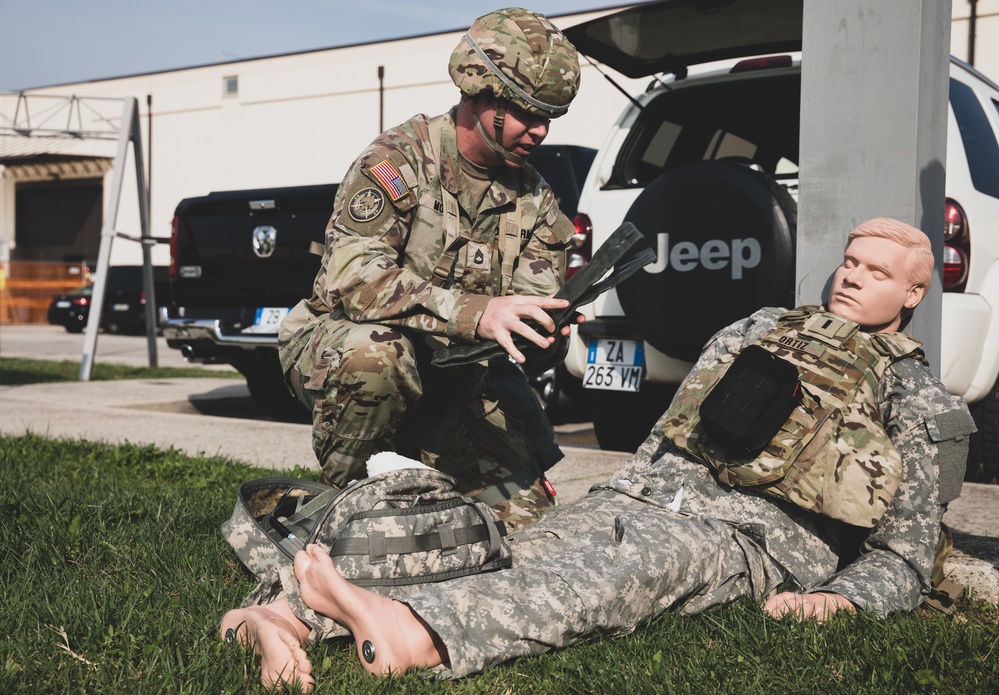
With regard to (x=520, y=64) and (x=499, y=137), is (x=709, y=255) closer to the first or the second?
(x=499, y=137)

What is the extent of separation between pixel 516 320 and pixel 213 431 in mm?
3570

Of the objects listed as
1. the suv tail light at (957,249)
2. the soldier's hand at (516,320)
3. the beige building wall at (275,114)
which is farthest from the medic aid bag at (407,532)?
the beige building wall at (275,114)

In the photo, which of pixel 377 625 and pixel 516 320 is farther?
pixel 516 320

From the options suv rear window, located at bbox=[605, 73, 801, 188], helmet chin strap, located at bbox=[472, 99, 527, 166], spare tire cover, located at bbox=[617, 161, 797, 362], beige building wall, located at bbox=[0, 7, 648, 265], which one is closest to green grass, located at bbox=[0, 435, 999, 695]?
helmet chin strap, located at bbox=[472, 99, 527, 166]

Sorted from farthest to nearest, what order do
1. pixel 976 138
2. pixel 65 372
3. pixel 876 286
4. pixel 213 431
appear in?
pixel 65 372 → pixel 213 431 → pixel 976 138 → pixel 876 286

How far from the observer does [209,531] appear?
3.13 meters

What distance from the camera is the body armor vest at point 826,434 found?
2.42 m

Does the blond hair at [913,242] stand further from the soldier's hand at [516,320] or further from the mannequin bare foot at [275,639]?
the mannequin bare foot at [275,639]

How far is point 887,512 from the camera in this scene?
8.31 feet

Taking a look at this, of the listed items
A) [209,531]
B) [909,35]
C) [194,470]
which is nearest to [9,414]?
[194,470]

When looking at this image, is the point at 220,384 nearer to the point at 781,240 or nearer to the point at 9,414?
the point at 9,414

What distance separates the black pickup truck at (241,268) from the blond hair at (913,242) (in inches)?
177

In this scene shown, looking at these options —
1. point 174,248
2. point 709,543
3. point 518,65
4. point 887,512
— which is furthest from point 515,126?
point 174,248

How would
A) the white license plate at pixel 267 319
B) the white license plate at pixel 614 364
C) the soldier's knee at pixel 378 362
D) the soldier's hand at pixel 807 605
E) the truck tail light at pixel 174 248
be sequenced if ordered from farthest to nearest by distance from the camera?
the truck tail light at pixel 174 248
the white license plate at pixel 267 319
the white license plate at pixel 614 364
the soldier's knee at pixel 378 362
the soldier's hand at pixel 807 605
